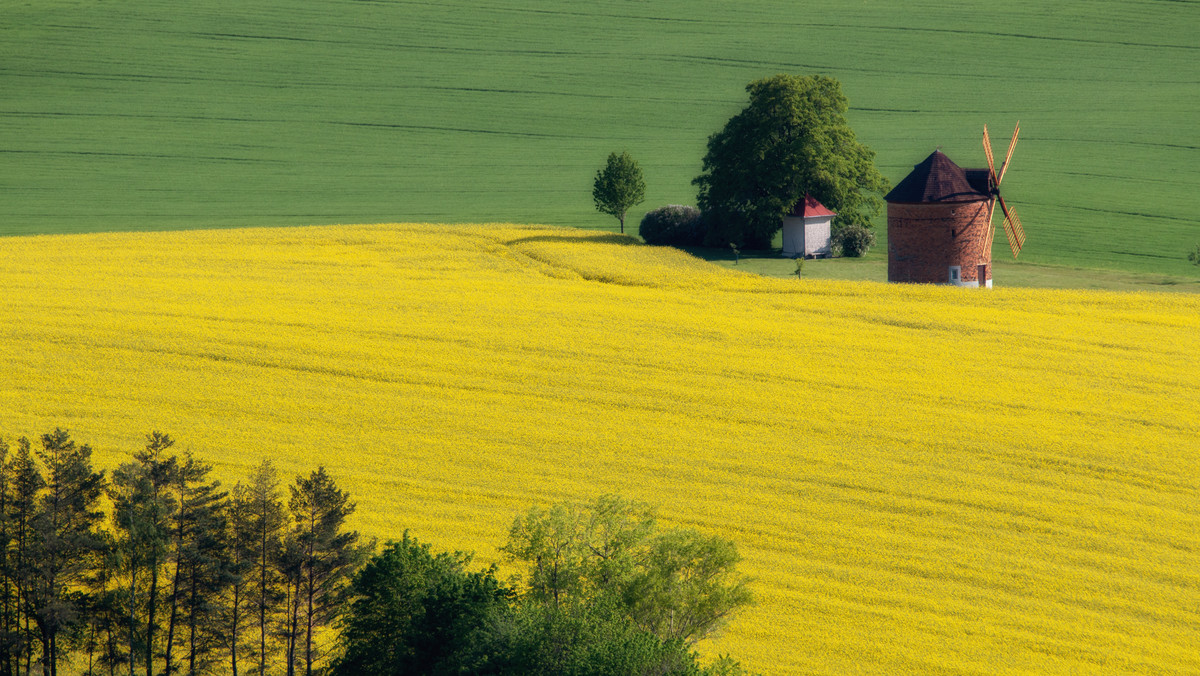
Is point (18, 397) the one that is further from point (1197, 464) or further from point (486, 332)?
point (1197, 464)

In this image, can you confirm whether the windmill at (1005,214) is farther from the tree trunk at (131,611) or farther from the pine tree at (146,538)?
the tree trunk at (131,611)

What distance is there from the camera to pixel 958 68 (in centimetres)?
10138

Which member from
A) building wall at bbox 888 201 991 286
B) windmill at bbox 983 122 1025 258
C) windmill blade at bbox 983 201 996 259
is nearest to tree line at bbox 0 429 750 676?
building wall at bbox 888 201 991 286

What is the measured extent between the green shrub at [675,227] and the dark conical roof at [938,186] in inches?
435

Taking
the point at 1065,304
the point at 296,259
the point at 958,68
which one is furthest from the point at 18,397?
the point at 958,68

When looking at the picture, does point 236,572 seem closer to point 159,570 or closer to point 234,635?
point 234,635

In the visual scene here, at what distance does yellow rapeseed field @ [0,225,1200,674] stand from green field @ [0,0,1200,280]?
74.4 feet

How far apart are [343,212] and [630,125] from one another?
80.5 ft

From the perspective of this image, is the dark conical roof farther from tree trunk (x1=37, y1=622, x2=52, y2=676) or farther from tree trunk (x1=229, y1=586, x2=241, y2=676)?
tree trunk (x1=37, y1=622, x2=52, y2=676)

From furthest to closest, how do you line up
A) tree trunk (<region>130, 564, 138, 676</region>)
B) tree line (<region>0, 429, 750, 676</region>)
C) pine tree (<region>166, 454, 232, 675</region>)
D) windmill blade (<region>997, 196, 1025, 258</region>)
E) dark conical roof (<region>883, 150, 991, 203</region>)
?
windmill blade (<region>997, 196, 1025, 258</region>) < dark conical roof (<region>883, 150, 991, 203</region>) < pine tree (<region>166, 454, 232, 675</region>) < tree trunk (<region>130, 564, 138, 676</region>) < tree line (<region>0, 429, 750, 676</region>)

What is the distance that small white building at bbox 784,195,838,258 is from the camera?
6362 cm

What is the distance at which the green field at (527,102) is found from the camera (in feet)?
257

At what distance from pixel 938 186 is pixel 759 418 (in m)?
24.2

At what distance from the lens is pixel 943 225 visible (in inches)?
2297
